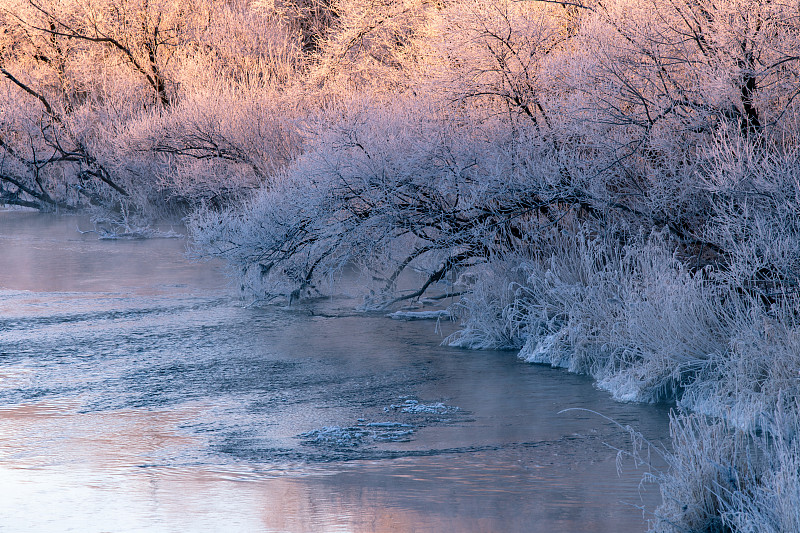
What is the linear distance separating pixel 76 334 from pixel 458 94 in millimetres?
5359

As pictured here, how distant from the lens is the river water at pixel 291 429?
5.97 meters

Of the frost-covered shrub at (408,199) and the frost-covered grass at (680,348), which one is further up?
the frost-covered shrub at (408,199)

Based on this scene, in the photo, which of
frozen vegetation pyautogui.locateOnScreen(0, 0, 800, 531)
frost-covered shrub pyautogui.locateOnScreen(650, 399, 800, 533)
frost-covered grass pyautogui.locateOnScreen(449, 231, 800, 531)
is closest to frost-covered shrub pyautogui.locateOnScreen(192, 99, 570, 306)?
frozen vegetation pyautogui.locateOnScreen(0, 0, 800, 531)

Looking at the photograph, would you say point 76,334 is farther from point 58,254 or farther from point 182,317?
point 58,254

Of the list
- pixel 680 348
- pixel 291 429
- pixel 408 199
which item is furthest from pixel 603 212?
pixel 291 429

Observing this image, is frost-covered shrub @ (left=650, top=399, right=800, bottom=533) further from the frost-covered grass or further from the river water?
the river water

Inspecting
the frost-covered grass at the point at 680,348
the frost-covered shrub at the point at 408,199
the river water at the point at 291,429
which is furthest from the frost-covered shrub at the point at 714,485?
the frost-covered shrub at the point at 408,199

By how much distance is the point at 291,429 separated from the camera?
7.86 meters

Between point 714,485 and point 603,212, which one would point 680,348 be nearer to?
point 603,212

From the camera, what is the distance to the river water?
Result: 5.97m

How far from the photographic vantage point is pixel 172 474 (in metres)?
6.72

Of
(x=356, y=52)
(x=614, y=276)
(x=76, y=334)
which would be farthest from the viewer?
(x=356, y=52)

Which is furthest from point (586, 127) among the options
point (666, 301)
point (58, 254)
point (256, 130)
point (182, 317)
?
point (58, 254)

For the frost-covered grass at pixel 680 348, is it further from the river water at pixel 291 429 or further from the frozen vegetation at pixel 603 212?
the river water at pixel 291 429
